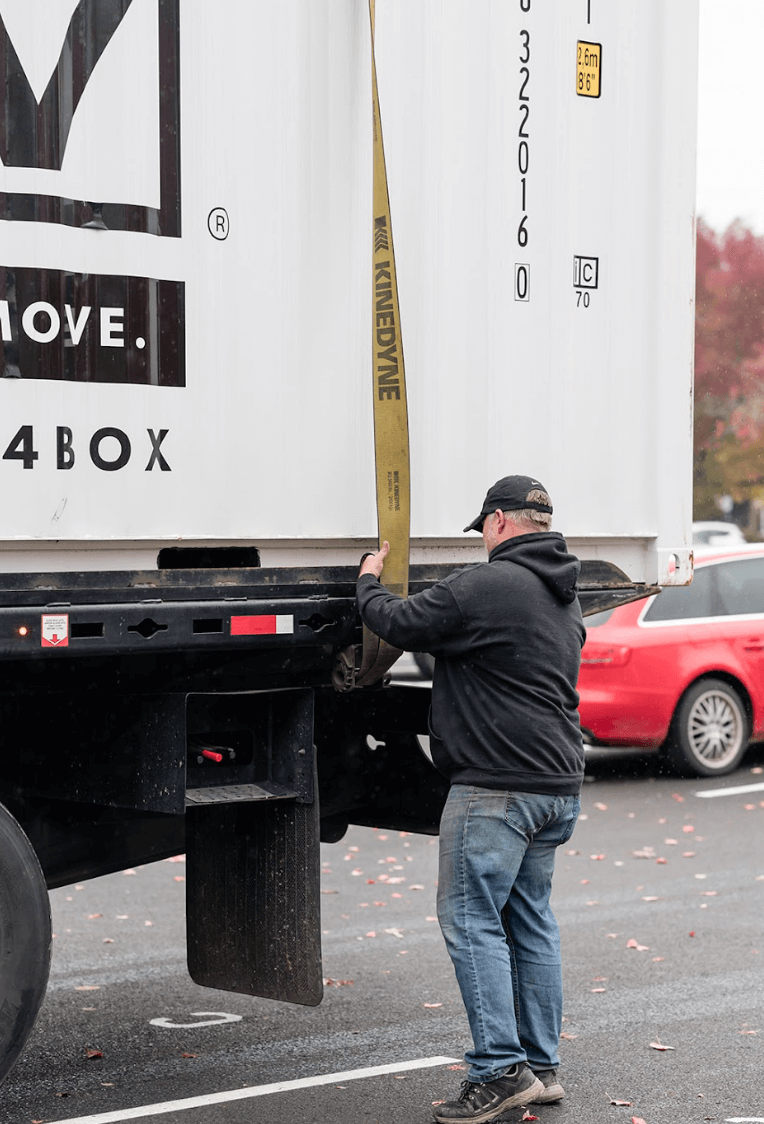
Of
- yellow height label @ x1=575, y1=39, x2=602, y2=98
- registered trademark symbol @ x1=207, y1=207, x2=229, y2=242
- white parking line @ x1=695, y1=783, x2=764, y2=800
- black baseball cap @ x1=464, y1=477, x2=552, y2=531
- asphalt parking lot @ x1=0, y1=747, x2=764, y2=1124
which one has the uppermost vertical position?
yellow height label @ x1=575, y1=39, x2=602, y2=98

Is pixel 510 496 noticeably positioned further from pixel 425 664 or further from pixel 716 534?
pixel 716 534

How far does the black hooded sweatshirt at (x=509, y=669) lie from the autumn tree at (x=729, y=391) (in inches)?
1243

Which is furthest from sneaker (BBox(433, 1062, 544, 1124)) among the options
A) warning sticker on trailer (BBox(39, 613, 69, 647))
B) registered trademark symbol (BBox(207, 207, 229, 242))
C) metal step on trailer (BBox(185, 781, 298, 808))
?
registered trademark symbol (BBox(207, 207, 229, 242))

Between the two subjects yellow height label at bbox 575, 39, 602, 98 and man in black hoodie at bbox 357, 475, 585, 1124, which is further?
yellow height label at bbox 575, 39, 602, 98

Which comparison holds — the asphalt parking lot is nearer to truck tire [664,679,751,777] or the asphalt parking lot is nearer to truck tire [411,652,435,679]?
truck tire [664,679,751,777]

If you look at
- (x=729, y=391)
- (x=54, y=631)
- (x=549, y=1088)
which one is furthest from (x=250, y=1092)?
(x=729, y=391)

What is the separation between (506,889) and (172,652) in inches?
54.3

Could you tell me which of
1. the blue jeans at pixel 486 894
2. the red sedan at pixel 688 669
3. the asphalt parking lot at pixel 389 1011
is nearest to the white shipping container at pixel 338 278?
the blue jeans at pixel 486 894

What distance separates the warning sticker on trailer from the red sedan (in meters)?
7.81

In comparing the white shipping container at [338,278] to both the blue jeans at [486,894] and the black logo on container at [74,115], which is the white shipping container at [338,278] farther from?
the blue jeans at [486,894]

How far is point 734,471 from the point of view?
36.8m

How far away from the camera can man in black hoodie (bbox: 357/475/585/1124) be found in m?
4.91

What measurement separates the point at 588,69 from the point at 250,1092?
12.0 ft

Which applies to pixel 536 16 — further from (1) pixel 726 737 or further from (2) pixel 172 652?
(1) pixel 726 737
